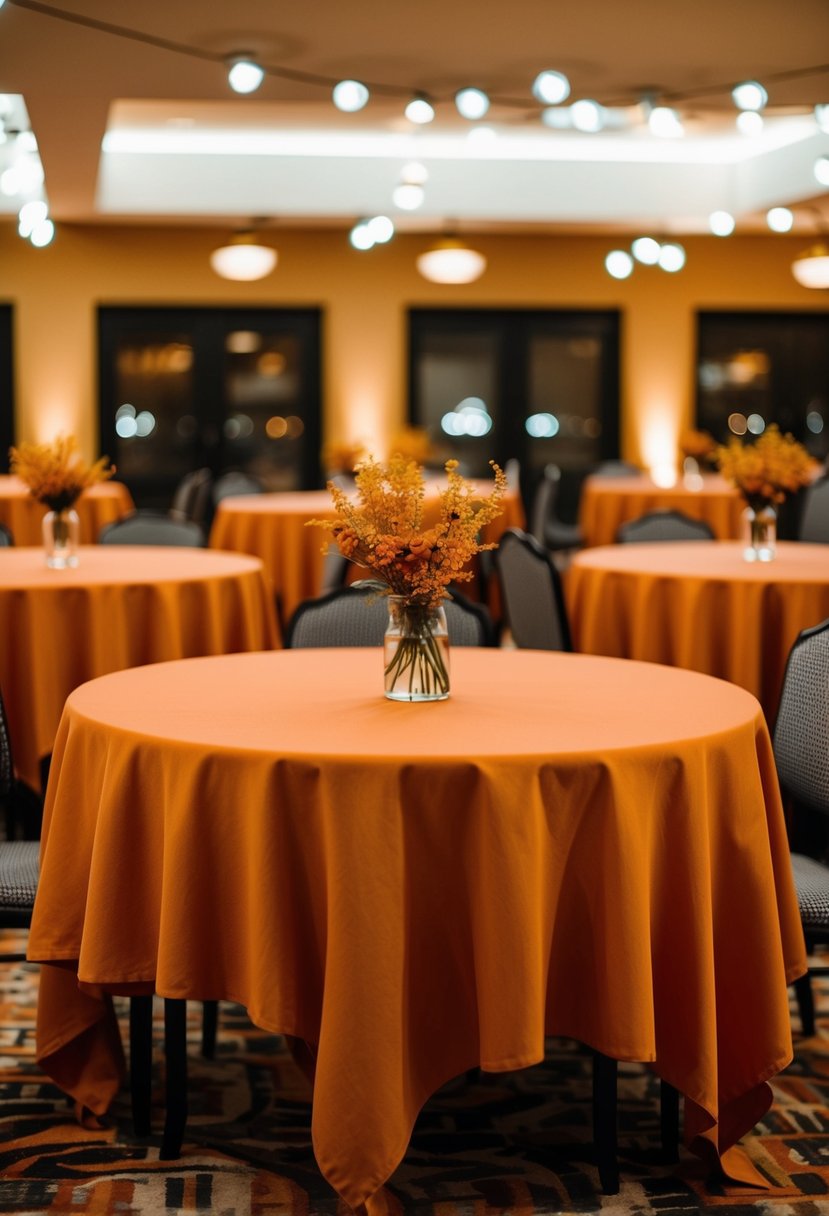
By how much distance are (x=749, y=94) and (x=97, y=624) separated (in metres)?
4.03

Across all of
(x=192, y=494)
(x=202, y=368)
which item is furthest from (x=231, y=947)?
(x=202, y=368)

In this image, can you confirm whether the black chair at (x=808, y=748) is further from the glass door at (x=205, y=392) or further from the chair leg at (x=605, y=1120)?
the glass door at (x=205, y=392)

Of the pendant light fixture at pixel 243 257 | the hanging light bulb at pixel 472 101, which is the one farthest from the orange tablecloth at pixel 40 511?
the hanging light bulb at pixel 472 101

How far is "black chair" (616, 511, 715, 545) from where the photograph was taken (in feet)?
20.7

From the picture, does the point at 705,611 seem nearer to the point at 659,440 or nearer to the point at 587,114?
the point at 587,114

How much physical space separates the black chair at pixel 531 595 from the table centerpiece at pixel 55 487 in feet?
4.37

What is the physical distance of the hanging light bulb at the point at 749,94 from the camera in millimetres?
6402

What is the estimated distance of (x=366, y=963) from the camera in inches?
85.5

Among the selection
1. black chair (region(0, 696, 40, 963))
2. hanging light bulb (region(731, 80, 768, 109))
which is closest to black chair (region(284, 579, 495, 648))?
black chair (region(0, 696, 40, 963))

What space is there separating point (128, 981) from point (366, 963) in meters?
0.47

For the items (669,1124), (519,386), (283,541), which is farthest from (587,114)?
(519,386)

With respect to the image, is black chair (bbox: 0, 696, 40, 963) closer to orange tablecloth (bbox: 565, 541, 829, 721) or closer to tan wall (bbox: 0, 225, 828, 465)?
orange tablecloth (bbox: 565, 541, 829, 721)

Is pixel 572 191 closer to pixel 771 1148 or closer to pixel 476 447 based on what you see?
pixel 476 447

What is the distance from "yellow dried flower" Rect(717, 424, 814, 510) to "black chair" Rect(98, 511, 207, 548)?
223 cm
